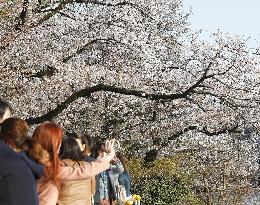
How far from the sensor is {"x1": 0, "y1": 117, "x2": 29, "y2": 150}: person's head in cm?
380

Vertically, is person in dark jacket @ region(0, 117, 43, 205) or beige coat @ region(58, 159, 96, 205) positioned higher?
person in dark jacket @ region(0, 117, 43, 205)

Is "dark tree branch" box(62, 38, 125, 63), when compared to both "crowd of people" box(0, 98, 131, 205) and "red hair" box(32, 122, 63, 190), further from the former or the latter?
"red hair" box(32, 122, 63, 190)

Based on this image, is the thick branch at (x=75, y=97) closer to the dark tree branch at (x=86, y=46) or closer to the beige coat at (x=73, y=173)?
the dark tree branch at (x=86, y=46)

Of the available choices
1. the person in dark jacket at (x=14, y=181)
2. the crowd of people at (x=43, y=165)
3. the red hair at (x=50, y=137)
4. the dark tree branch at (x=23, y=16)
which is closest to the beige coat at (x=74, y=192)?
the crowd of people at (x=43, y=165)

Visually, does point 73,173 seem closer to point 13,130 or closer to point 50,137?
point 50,137

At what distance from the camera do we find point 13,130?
151 inches

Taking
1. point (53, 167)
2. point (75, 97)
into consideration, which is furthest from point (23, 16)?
point (53, 167)

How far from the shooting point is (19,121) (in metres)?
3.84

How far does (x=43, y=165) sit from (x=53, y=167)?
67 centimetres

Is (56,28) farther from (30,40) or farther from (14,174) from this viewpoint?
(14,174)

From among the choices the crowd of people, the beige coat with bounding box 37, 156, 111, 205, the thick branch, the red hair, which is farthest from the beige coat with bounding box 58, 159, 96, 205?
the thick branch

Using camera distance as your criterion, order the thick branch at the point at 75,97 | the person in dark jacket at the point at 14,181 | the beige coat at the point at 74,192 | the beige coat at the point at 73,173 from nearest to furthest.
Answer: the person in dark jacket at the point at 14,181 → the beige coat at the point at 73,173 → the beige coat at the point at 74,192 → the thick branch at the point at 75,97

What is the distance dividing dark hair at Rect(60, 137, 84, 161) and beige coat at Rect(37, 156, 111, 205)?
595mm

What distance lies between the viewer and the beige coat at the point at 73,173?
407 cm
